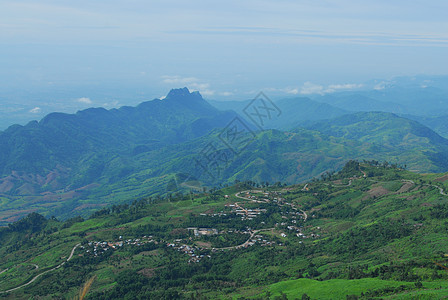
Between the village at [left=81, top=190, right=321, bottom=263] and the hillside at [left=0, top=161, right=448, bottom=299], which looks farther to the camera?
the village at [left=81, top=190, right=321, bottom=263]

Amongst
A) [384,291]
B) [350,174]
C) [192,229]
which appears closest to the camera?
[384,291]

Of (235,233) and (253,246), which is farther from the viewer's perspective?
(235,233)

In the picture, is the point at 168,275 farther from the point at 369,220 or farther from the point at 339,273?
the point at 369,220

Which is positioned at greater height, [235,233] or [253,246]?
[235,233]

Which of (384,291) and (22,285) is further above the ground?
(384,291)

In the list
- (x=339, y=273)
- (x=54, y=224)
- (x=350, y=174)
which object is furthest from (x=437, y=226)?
(x=54, y=224)

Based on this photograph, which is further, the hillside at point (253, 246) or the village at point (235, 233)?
the village at point (235, 233)

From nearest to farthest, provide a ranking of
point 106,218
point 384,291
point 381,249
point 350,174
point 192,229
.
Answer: point 384,291
point 381,249
point 192,229
point 106,218
point 350,174

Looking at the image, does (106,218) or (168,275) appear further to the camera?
(106,218)
